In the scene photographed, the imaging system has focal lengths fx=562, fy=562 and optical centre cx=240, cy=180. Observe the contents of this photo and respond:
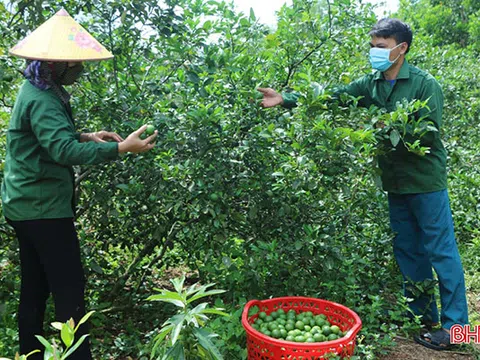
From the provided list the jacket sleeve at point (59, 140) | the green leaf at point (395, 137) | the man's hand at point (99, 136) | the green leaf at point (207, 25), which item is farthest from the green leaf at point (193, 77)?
the green leaf at point (395, 137)

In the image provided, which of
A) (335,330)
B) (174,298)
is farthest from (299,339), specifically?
(174,298)

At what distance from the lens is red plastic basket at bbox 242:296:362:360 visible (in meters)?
2.48

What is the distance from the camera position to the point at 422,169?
3184 millimetres

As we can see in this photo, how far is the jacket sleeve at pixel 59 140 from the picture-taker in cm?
236

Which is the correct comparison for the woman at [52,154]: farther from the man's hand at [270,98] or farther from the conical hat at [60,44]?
the man's hand at [270,98]

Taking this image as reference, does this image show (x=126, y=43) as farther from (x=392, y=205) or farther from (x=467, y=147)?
(x=467, y=147)

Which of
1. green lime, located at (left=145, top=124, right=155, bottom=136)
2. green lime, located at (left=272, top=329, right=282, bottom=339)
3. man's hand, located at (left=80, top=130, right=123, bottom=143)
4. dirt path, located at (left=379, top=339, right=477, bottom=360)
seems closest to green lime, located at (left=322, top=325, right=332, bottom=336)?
green lime, located at (left=272, top=329, right=282, bottom=339)

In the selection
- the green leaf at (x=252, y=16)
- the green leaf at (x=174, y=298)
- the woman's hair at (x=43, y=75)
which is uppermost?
the green leaf at (x=252, y=16)

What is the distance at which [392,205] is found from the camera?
350 cm

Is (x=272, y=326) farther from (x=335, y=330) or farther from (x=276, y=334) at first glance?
(x=335, y=330)

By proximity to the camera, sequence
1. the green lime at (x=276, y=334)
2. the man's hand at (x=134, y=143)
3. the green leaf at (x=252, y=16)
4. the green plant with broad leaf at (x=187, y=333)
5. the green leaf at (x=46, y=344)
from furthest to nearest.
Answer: the green leaf at (x=252, y=16), the green lime at (x=276, y=334), the man's hand at (x=134, y=143), the green plant with broad leaf at (x=187, y=333), the green leaf at (x=46, y=344)

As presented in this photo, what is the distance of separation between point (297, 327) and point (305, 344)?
0.34 metres

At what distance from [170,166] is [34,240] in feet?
2.37

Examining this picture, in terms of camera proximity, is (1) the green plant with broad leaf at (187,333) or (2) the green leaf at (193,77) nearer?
(1) the green plant with broad leaf at (187,333)
